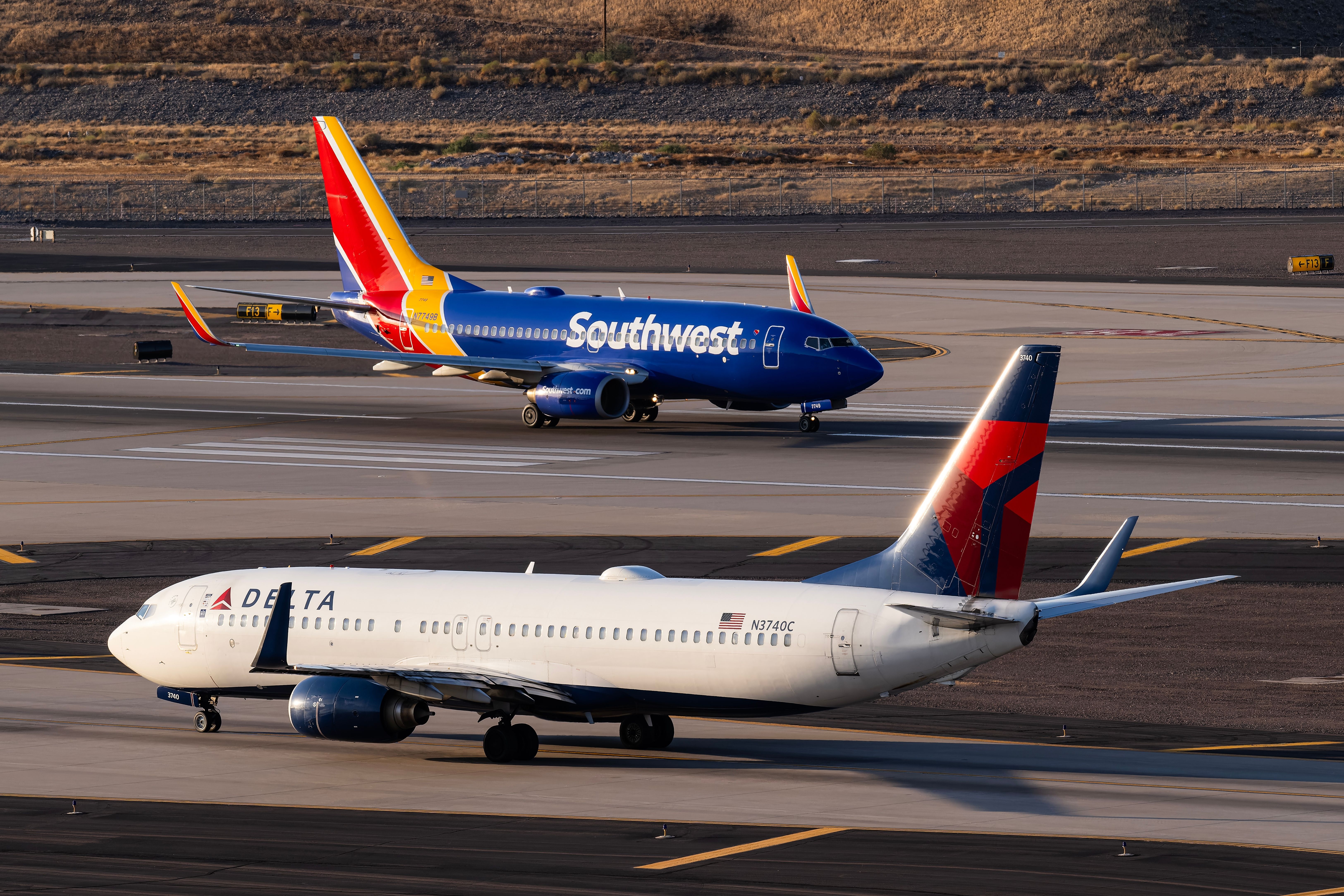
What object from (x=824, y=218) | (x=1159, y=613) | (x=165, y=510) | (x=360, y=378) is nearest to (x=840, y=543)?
(x=1159, y=613)

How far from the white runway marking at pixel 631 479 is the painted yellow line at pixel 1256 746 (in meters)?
23.6

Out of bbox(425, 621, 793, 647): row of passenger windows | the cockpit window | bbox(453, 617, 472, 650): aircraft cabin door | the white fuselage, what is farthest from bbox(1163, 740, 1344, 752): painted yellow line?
the cockpit window

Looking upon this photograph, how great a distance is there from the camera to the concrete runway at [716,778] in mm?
29328

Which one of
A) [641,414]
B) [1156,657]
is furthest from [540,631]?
[641,414]

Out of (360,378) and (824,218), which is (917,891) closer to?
(360,378)

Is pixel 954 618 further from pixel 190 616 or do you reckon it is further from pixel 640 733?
pixel 190 616

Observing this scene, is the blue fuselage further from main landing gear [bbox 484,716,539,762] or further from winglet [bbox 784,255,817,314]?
main landing gear [bbox 484,716,539,762]

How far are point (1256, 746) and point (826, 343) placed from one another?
35257mm

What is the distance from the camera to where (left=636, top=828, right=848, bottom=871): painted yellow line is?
1051 inches

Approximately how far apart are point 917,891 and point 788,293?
94.3m

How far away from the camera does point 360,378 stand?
307 feet

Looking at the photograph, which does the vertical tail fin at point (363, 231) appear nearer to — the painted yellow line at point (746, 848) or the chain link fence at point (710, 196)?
the painted yellow line at point (746, 848)

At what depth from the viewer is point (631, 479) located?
64375mm

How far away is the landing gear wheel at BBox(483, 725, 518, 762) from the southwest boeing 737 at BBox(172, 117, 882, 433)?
117 ft
